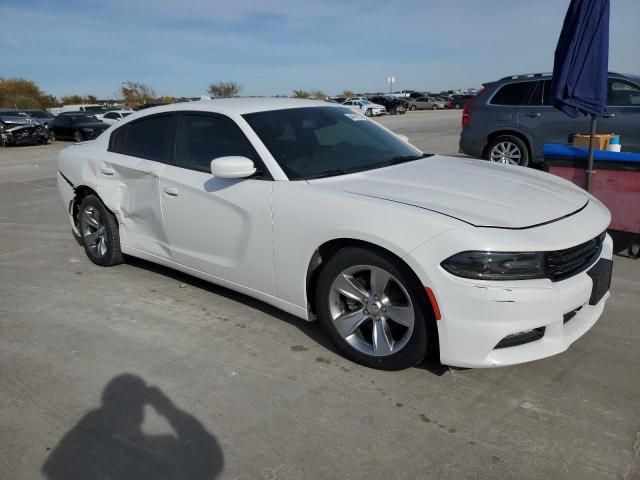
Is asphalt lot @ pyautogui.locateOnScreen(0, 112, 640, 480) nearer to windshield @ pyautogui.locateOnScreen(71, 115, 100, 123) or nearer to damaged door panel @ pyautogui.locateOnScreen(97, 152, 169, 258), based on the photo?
damaged door panel @ pyautogui.locateOnScreen(97, 152, 169, 258)

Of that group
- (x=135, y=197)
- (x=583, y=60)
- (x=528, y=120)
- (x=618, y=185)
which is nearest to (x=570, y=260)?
(x=618, y=185)

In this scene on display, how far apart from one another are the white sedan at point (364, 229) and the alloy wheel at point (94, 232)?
399mm

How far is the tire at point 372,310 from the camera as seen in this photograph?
283cm

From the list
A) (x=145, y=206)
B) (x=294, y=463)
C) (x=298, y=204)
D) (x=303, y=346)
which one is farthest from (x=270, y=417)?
(x=145, y=206)

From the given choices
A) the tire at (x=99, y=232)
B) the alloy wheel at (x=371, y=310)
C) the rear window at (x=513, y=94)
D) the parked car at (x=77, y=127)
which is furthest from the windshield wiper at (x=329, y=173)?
the parked car at (x=77, y=127)

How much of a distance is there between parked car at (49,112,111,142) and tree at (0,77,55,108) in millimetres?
31074

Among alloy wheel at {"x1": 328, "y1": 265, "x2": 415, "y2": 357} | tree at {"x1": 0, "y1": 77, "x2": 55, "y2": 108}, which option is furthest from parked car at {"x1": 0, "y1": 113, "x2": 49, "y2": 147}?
tree at {"x1": 0, "y1": 77, "x2": 55, "y2": 108}

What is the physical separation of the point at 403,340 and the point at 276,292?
0.93 metres

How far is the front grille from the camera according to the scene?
2.67 metres

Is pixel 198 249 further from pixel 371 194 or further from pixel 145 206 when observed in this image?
pixel 371 194

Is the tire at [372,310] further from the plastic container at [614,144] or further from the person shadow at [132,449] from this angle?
the plastic container at [614,144]

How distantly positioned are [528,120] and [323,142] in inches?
238

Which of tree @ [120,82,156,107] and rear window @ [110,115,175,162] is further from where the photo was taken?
tree @ [120,82,156,107]

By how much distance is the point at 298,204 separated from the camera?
10.6ft
